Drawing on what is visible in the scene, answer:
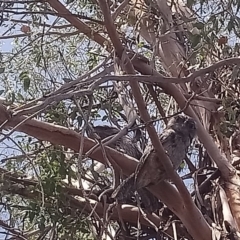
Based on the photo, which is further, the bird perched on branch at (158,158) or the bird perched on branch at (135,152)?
the bird perched on branch at (135,152)

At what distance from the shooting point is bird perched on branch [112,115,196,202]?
2.73 meters

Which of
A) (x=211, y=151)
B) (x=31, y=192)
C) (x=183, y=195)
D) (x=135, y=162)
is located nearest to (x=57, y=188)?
(x=31, y=192)

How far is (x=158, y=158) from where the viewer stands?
2.64 metres

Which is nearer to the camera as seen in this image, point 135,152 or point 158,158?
point 158,158

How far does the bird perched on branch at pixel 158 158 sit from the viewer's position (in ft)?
8.95

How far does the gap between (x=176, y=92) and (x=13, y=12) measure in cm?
92

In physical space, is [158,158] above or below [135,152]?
below

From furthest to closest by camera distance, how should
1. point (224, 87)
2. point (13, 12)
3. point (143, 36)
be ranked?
point (143, 36)
point (224, 87)
point (13, 12)

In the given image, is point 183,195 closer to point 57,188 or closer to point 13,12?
point 57,188

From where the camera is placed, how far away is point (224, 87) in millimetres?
3594

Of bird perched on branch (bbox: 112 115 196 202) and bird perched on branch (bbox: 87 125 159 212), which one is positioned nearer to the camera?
bird perched on branch (bbox: 112 115 196 202)

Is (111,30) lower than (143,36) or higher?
lower

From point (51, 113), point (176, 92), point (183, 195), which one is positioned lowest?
point (183, 195)

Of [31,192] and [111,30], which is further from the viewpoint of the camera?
[31,192]
